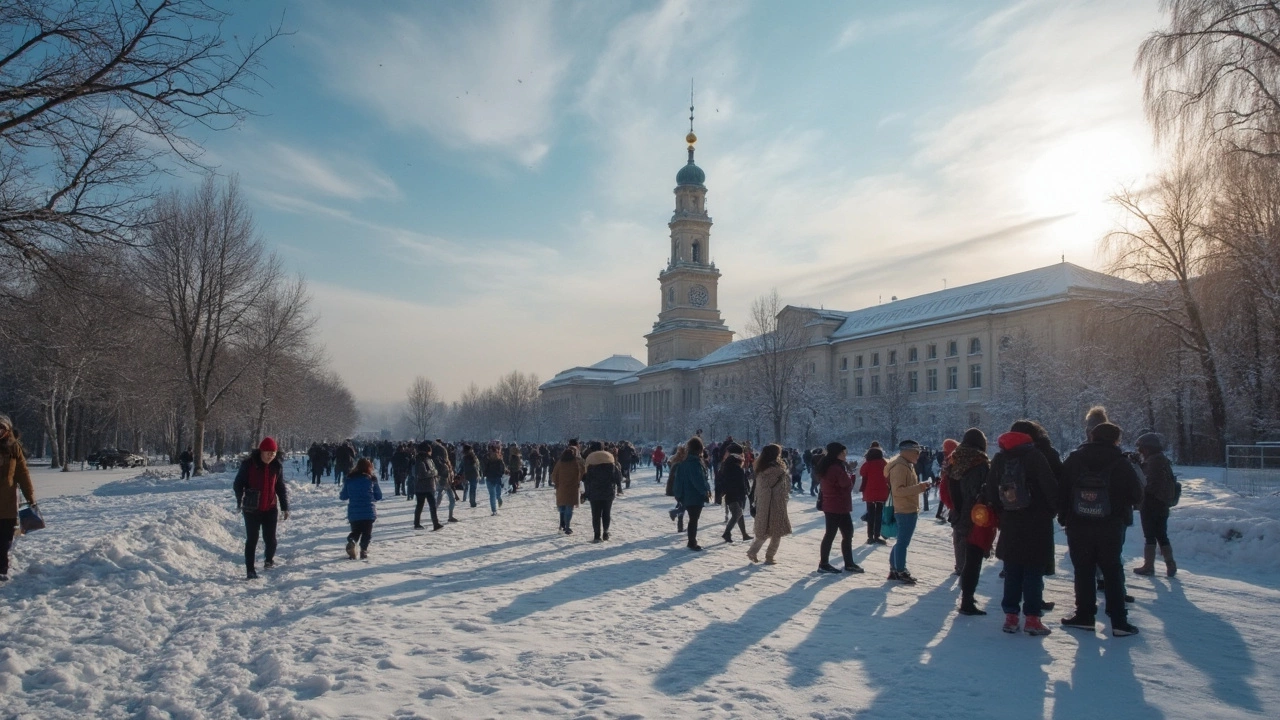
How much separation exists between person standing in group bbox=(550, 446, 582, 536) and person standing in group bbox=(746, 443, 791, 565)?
4310 mm

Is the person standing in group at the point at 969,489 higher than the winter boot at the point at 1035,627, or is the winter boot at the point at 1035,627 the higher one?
the person standing in group at the point at 969,489

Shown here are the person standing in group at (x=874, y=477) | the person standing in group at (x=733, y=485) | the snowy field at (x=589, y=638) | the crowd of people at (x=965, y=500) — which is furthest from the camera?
the person standing in group at (x=733, y=485)

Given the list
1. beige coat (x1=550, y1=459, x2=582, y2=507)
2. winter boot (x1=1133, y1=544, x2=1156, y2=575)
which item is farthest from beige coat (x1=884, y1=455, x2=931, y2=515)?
beige coat (x1=550, y1=459, x2=582, y2=507)

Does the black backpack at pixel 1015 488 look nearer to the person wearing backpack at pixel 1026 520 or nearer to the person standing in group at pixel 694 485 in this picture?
the person wearing backpack at pixel 1026 520

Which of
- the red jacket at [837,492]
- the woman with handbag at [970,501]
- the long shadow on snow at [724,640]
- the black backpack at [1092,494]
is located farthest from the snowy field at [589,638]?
the black backpack at [1092,494]

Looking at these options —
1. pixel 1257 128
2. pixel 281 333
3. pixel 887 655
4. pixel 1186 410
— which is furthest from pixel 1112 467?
pixel 281 333

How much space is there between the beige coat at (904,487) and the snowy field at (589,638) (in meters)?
0.99

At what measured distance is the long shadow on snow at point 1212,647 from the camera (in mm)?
5801

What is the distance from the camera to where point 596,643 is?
700 centimetres

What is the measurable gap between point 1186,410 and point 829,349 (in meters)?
42.4

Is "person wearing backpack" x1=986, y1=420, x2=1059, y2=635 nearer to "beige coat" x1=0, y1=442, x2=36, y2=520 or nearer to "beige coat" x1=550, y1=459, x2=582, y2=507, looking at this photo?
"beige coat" x1=550, y1=459, x2=582, y2=507

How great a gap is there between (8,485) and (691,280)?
329 feet

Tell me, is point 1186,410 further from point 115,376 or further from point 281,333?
point 115,376

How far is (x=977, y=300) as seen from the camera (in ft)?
213
